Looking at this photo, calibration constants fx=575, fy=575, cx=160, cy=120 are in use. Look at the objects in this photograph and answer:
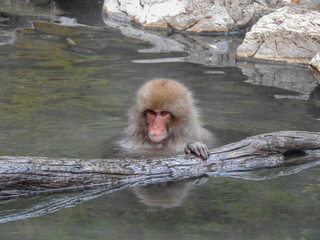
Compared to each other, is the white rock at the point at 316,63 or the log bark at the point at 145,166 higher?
the white rock at the point at 316,63

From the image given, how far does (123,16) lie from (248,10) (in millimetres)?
2937

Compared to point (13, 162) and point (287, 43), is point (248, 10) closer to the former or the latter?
point (287, 43)

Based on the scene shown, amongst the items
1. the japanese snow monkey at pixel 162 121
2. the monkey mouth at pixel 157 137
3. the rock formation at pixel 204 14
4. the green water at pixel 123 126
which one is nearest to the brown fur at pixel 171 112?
the japanese snow monkey at pixel 162 121

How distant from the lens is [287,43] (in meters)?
9.99

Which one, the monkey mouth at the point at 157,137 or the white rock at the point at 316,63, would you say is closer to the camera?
the monkey mouth at the point at 157,137

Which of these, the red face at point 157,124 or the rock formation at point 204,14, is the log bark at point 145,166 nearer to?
the red face at point 157,124

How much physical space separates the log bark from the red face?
81 cm

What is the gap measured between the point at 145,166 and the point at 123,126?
7.53ft

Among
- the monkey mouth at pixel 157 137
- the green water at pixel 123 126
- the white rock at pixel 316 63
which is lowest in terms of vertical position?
the green water at pixel 123 126

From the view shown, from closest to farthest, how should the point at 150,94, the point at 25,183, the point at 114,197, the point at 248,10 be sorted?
the point at 25,183 → the point at 114,197 → the point at 150,94 → the point at 248,10

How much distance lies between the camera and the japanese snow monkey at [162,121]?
5.59 metres

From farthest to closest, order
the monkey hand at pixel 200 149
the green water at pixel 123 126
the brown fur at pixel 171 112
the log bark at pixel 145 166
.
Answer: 1. the brown fur at pixel 171 112
2. the monkey hand at pixel 200 149
3. the log bark at pixel 145 166
4. the green water at pixel 123 126

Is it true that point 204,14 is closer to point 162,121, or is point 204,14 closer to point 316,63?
point 316,63

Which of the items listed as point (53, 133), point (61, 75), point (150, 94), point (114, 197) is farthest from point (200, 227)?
point (61, 75)
